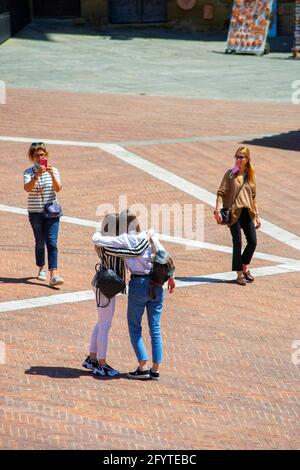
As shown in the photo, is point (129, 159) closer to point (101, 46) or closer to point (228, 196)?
point (228, 196)

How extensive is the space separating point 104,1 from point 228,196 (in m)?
24.8

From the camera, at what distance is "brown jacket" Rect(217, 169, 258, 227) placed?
12.8 m

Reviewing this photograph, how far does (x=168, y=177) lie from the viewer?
1877 centimetres

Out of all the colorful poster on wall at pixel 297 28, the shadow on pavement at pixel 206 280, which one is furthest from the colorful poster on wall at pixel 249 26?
the shadow on pavement at pixel 206 280

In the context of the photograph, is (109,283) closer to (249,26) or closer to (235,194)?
(235,194)

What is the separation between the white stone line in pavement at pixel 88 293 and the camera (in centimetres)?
1173

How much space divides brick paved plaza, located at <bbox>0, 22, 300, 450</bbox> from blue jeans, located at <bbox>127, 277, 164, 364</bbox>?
39 cm

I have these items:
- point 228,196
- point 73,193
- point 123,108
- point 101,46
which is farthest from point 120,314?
point 101,46

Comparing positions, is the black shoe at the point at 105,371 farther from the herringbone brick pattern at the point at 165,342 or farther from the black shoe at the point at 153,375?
the black shoe at the point at 153,375

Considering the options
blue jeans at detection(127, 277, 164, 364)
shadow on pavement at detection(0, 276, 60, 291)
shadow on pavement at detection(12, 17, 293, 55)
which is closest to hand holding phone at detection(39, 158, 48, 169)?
shadow on pavement at detection(0, 276, 60, 291)

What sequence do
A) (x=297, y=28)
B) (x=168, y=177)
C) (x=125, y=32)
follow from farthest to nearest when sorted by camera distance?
1. (x=125, y=32)
2. (x=297, y=28)
3. (x=168, y=177)

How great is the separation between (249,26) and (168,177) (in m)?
14.8

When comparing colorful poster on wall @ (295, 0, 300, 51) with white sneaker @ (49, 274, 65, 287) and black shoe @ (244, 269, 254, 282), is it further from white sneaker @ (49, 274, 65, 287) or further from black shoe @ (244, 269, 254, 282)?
→ white sneaker @ (49, 274, 65, 287)

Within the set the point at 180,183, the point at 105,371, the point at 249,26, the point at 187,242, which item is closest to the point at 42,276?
the point at 187,242
